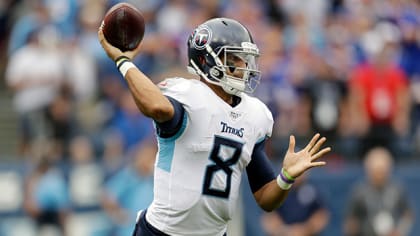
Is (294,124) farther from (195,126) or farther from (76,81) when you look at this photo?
(195,126)

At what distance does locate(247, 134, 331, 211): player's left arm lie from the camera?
5961 mm

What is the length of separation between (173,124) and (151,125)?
5.94m

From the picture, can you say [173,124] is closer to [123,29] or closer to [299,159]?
[123,29]

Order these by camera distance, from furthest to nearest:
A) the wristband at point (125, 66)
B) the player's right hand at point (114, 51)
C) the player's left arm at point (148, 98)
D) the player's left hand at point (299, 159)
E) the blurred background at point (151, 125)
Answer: the blurred background at point (151, 125) < the player's left hand at point (299, 159) < the player's right hand at point (114, 51) < the wristband at point (125, 66) < the player's left arm at point (148, 98)

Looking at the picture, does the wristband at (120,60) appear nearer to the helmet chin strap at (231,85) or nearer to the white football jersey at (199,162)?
the white football jersey at (199,162)

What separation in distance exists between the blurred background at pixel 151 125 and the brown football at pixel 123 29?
4.79 meters

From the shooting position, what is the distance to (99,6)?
12.9 metres

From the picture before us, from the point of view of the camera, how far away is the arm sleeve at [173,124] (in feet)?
18.5

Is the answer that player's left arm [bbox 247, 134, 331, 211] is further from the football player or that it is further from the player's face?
the player's face

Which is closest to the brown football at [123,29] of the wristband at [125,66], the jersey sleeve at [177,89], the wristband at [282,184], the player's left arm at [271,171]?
the wristband at [125,66]

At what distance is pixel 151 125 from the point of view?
1159 cm

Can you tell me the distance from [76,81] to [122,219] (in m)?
1.98

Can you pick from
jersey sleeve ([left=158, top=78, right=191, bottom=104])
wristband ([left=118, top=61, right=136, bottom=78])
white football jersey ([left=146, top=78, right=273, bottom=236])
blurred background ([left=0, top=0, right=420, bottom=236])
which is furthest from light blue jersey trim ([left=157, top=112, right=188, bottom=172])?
blurred background ([left=0, top=0, right=420, bottom=236])

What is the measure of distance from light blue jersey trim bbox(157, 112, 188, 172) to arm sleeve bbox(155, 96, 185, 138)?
3 centimetres
